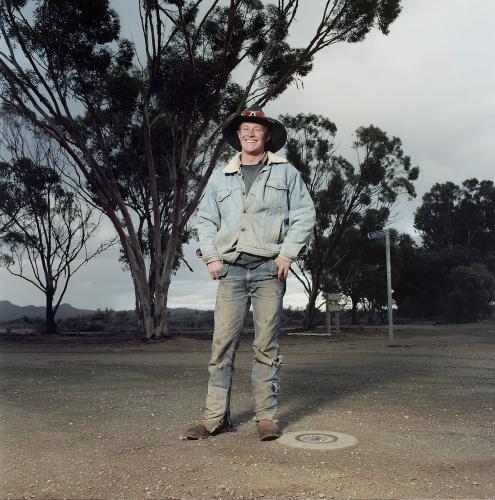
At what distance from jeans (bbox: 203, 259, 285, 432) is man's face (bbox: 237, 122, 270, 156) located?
0.82 meters

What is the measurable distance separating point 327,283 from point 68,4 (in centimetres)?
1729

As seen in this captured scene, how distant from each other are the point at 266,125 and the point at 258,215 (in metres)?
0.68

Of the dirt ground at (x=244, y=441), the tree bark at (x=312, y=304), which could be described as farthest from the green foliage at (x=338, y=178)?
the dirt ground at (x=244, y=441)

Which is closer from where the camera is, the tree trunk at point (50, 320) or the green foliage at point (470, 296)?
the tree trunk at point (50, 320)

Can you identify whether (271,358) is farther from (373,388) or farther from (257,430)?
(373,388)

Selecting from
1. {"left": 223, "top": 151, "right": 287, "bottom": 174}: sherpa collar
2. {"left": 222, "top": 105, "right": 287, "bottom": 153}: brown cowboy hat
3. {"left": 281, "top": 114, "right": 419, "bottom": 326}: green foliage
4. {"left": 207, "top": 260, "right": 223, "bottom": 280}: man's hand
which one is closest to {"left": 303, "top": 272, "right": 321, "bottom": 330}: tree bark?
{"left": 281, "top": 114, "right": 419, "bottom": 326}: green foliage

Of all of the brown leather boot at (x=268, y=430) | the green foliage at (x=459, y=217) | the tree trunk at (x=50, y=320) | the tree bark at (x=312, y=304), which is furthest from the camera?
the green foliage at (x=459, y=217)

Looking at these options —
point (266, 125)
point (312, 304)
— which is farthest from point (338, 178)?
point (266, 125)

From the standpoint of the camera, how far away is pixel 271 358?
170 inches

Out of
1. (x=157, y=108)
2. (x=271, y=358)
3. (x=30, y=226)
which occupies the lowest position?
(x=271, y=358)

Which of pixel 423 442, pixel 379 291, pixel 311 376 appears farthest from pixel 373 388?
pixel 379 291

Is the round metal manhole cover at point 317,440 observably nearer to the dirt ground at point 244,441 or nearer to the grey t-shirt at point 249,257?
the dirt ground at point 244,441

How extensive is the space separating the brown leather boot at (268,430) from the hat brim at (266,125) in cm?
195

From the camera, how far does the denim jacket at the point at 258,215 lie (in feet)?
14.0
